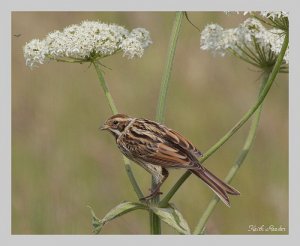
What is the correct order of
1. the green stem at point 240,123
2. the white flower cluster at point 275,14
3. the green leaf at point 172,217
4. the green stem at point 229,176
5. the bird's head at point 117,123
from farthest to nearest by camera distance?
the bird's head at point 117,123 < the white flower cluster at point 275,14 < the green stem at point 229,176 < the green leaf at point 172,217 < the green stem at point 240,123

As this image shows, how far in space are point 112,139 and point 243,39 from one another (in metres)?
3.76

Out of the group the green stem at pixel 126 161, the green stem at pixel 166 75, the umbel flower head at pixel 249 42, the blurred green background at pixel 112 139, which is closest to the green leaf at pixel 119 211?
the green stem at pixel 126 161

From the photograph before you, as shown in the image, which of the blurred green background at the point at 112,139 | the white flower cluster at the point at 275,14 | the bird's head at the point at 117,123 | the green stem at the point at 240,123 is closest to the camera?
the green stem at the point at 240,123

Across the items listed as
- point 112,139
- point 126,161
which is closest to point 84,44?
point 126,161

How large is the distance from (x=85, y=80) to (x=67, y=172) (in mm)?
2641

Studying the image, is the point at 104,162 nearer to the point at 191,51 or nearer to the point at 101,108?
the point at 101,108

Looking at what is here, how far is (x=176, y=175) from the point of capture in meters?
10.4

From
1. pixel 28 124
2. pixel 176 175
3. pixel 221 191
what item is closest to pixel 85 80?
pixel 28 124

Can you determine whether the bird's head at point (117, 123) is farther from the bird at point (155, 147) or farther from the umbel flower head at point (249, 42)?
the umbel flower head at point (249, 42)

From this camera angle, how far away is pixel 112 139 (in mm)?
10219

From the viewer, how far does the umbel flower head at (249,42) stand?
21.9 feet

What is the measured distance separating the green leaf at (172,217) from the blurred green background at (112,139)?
1.40m

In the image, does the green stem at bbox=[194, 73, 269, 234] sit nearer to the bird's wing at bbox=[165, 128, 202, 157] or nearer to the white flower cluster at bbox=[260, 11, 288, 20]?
the bird's wing at bbox=[165, 128, 202, 157]

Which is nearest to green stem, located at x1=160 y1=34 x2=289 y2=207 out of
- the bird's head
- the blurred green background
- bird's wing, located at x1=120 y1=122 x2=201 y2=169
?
bird's wing, located at x1=120 y1=122 x2=201 y2=169
